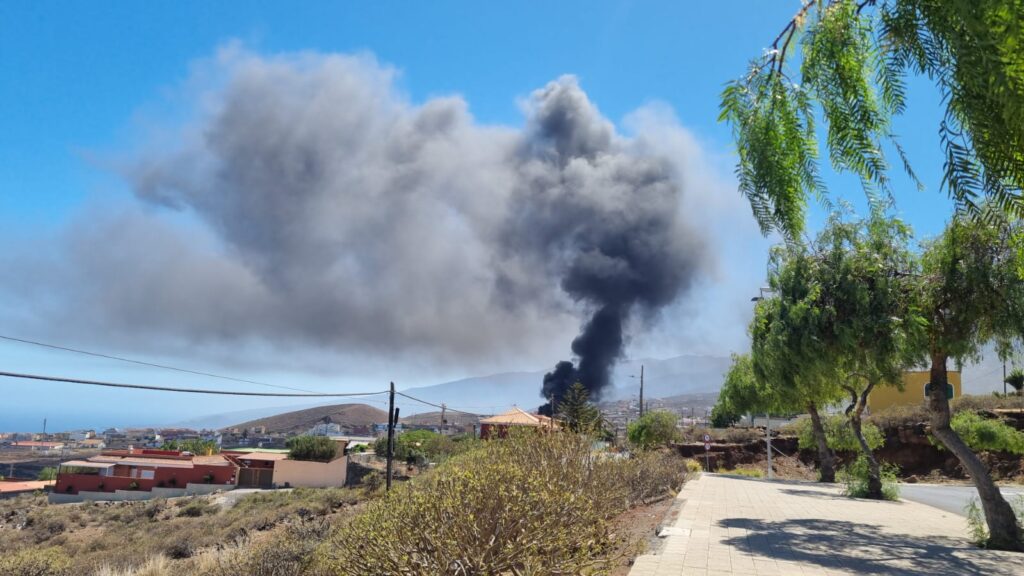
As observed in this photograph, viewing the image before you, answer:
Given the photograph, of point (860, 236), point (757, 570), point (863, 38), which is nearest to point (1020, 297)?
point (860, 236)

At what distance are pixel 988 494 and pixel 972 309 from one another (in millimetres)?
2641

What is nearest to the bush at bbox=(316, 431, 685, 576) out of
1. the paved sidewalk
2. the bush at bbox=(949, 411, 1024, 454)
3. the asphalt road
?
the paved sidewalk

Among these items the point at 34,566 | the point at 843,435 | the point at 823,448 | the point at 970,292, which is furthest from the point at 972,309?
the point at 843,435

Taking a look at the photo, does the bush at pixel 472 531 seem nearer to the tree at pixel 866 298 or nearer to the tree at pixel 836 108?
the tree at pixel 836 108

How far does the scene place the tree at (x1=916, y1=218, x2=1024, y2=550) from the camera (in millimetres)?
9164

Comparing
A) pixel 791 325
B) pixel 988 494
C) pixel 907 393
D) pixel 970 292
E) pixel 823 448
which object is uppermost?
pixel 970 292

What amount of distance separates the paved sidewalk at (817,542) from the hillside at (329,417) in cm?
13550

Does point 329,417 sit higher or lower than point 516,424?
lower

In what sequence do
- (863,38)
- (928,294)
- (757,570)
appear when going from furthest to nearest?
(928,294) < (757,570) < (863,38)

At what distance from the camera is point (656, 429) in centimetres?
3697

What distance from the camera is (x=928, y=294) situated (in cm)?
998

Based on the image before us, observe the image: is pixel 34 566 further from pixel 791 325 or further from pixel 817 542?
pixel 791 325

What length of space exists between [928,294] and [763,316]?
3107 mm

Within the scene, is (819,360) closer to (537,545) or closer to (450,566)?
(537,545)
